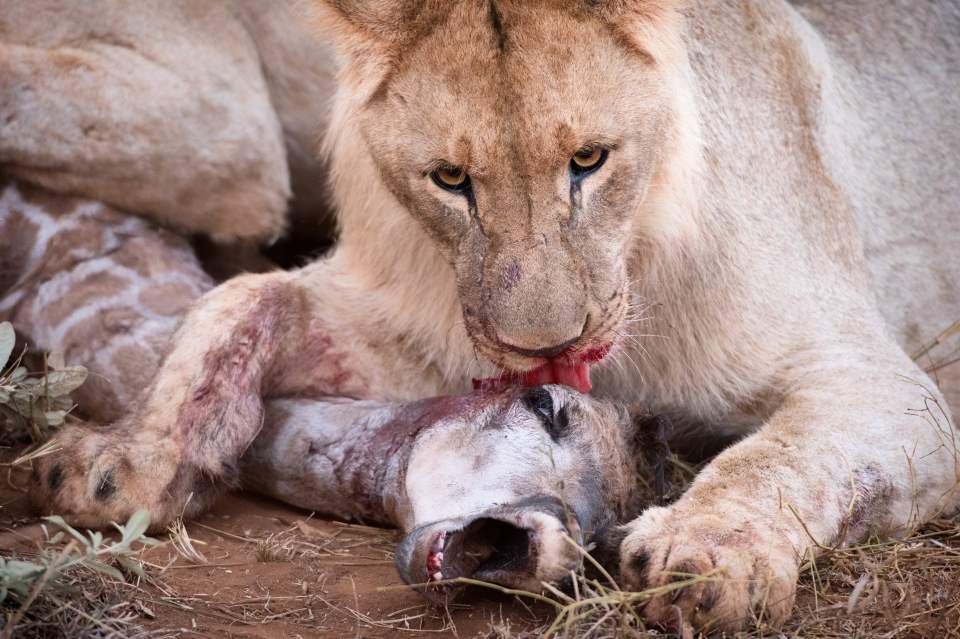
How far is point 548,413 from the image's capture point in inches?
83.1

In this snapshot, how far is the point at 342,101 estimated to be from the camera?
244cm

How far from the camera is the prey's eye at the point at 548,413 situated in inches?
83.0

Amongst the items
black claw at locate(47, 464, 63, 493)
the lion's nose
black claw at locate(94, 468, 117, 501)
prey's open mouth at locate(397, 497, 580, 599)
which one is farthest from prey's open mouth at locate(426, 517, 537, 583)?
black claw at locate(47, 464, 63, 493)

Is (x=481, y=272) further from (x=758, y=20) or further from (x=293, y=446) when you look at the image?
(x=758, y=20)

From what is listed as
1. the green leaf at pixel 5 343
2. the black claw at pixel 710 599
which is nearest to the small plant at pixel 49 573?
the green leaf at pixel 5 343

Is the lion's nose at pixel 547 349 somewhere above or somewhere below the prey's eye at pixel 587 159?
below

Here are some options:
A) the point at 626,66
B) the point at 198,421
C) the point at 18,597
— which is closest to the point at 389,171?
the point at 626,66

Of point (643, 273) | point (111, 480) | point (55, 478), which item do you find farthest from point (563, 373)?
point (55, 478)

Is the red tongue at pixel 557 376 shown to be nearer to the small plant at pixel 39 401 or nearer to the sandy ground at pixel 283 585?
the sandy ground at pixel 283 585

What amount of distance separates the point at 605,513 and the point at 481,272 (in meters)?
0.44

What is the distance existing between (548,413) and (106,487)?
775 mm

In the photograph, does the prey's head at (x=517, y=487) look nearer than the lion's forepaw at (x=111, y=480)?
Yes

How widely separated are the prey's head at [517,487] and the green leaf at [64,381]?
30.9 inches

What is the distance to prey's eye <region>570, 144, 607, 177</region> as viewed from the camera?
Result: 2039 millimetres
